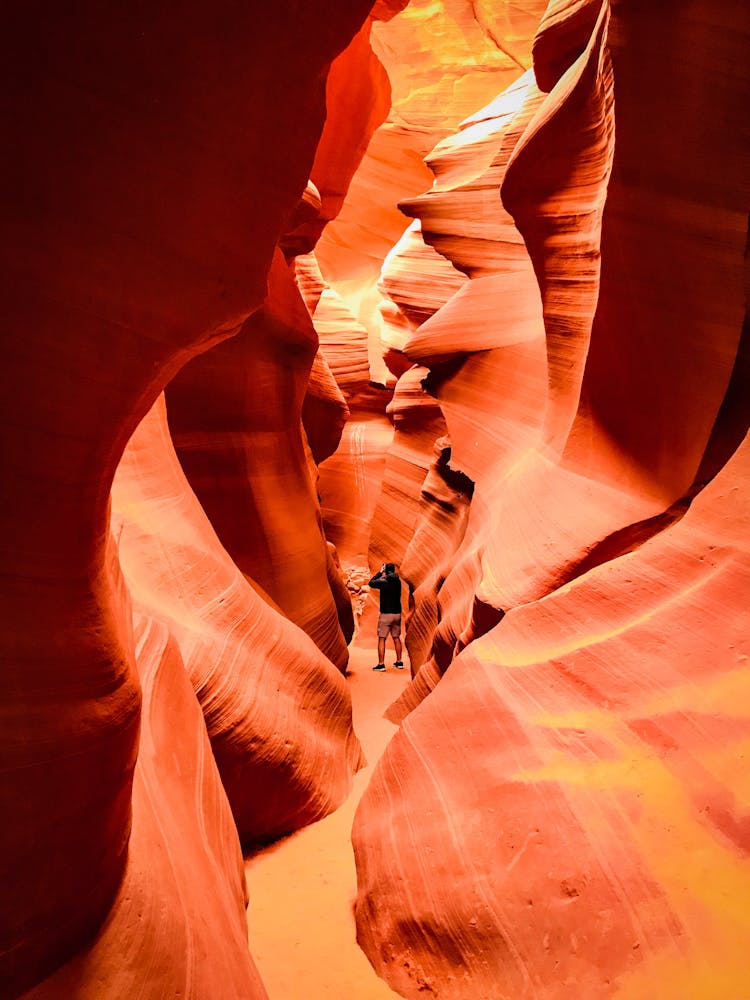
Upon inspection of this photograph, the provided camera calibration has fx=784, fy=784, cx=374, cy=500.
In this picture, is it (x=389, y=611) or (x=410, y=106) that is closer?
(x=389, y=611)

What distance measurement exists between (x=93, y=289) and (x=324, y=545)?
4.96 m

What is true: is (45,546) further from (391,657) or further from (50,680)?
(391,657)

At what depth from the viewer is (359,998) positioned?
2.37 meters

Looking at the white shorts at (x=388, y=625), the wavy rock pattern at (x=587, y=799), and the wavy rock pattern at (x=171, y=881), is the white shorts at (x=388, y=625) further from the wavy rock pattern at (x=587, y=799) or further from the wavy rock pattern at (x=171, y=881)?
the wavy rock pattern at (x=171, y=881)

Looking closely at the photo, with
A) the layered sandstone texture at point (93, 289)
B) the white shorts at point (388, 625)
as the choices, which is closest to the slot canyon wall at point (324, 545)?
the layered sandstone texture at point (93, 289)

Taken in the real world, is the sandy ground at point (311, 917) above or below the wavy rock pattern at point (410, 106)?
below

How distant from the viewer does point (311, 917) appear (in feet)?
9.43

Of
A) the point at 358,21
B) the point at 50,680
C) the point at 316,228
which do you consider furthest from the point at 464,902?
the point at 316,228

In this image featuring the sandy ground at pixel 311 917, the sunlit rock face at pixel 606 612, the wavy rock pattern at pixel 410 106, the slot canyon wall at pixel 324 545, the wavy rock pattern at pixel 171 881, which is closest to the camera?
the slot canyon wall at pixel 324 545

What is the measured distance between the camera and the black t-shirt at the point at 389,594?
22.8 feet

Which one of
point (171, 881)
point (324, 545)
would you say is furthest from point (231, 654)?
point (324, 545)

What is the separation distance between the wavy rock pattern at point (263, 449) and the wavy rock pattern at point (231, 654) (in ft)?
Result: 3.30

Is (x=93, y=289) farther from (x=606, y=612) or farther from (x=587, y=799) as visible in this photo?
(x=606, y=612)

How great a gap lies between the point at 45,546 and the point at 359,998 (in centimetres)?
176
